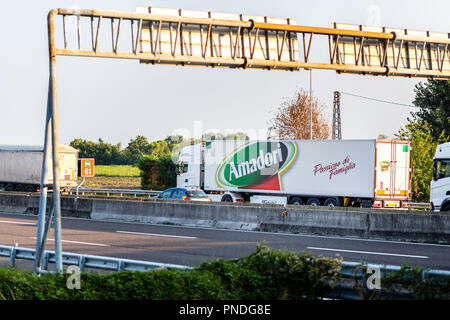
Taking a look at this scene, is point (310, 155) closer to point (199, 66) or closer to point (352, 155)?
point (352, 155)

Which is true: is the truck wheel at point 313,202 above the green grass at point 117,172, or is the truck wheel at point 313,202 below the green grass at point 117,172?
below

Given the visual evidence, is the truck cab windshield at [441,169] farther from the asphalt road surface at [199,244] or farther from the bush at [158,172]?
the bush at [158,172]

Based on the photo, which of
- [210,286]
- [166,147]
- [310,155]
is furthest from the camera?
[166,147]

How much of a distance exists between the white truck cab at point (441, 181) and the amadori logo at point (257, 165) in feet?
27.4

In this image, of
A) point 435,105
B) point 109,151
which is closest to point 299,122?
point 435,105

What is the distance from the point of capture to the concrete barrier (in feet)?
62.9

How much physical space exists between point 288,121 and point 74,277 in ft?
228

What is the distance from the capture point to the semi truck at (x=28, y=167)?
48.7m

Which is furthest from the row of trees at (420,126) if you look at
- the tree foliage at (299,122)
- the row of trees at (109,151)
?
the row of trees at (109,151)

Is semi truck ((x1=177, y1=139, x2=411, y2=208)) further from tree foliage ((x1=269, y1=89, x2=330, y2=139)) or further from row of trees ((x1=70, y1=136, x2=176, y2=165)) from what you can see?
row of trees ((x1=70, y1=136, x2=176, y2=165))

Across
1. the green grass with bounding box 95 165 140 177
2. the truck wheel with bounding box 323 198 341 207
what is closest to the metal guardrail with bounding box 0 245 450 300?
the truck wheel with bounding box 323 198 341 207

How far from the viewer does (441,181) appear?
26047 millimetres
